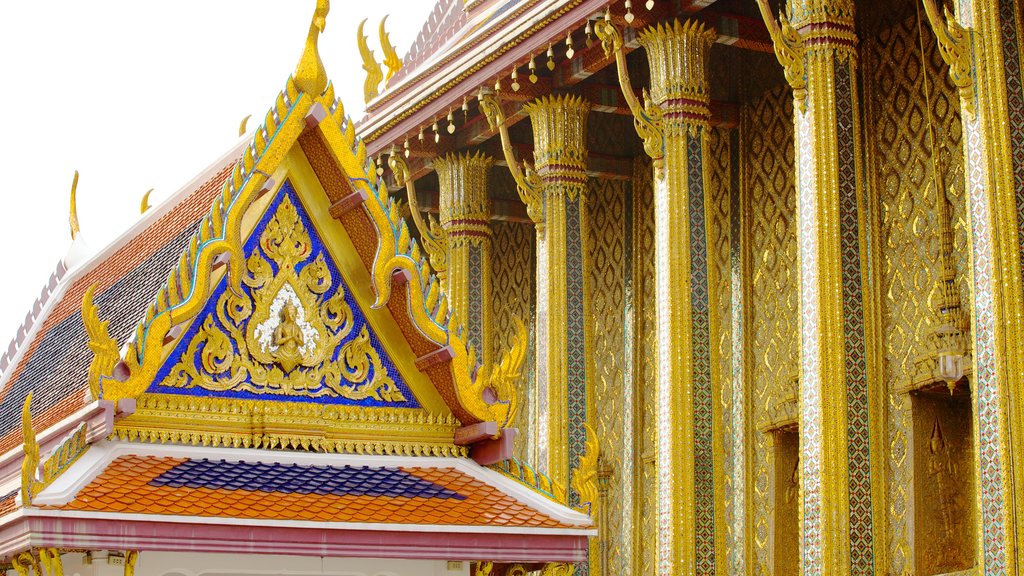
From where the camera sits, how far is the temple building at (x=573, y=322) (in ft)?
19.7

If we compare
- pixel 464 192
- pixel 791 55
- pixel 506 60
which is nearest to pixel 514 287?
pixel 464 192

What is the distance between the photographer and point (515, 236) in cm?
1912

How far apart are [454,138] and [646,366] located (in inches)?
119

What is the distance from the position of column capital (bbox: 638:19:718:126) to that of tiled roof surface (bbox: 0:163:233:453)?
617cm

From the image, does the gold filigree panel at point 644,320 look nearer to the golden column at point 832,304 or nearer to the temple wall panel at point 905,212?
the temple wall panel at point 905,212

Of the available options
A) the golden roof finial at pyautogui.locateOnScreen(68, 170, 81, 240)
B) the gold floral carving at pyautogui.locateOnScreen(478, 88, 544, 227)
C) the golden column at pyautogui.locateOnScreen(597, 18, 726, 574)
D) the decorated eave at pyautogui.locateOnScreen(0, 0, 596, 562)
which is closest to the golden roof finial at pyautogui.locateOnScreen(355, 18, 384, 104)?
the gold floral carving at pyautogui.locateOnScreen(478, 88, 544, 227)

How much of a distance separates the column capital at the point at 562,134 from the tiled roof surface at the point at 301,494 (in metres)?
9.40

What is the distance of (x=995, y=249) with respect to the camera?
31.8ft

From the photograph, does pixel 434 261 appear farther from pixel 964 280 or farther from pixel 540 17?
pixel 964 280

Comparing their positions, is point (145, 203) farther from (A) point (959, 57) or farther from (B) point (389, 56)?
(B) point (389, 56)

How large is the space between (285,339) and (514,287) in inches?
501

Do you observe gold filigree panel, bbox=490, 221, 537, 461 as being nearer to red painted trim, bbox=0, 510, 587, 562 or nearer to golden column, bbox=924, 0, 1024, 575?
golden column, bbox=924, 0, 1024, 575

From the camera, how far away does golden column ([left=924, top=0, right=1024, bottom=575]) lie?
935cm

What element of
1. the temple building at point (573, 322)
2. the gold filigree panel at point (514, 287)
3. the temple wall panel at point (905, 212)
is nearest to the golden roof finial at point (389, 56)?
the temple building at point (573, 322)
